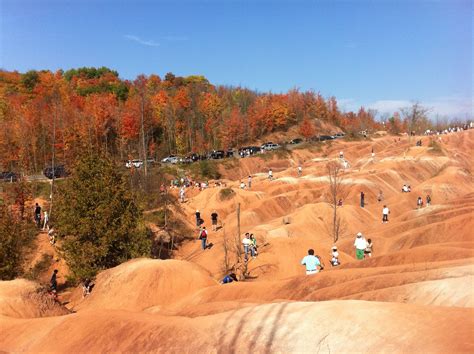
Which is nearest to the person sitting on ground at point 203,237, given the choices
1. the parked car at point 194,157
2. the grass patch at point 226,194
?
the grass patch at point 226,194

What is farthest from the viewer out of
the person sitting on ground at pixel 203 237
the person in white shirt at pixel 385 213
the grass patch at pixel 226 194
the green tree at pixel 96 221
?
the grass patch at pixel 226 194

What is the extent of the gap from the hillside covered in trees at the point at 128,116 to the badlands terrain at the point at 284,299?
22.3 meters

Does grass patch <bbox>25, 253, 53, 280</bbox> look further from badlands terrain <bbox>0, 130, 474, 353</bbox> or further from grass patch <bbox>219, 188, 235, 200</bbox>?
grass patch <bbox>219, 188, 235, 200</bbox>

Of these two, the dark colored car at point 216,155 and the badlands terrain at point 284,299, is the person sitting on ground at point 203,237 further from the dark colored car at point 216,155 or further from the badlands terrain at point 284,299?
the dark colored car at point 216,155

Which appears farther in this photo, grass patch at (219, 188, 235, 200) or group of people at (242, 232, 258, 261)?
grass patch at (219, 188, 235, 200)

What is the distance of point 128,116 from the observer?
71.8 meters

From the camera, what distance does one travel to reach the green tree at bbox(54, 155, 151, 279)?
26625 millimetres

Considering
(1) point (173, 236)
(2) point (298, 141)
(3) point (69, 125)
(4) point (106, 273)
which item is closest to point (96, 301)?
(4) point (106, 273)

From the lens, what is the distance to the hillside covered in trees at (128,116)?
59188 millimetres

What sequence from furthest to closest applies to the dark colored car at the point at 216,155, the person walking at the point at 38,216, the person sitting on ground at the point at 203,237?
the dark colored car at the point at 216,155 → the person walking at the point at 38,216 → the person sitting on ground at the point at 203,237

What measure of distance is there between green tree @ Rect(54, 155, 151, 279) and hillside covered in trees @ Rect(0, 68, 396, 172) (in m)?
17.3

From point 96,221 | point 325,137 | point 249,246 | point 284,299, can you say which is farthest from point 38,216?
point 325,137

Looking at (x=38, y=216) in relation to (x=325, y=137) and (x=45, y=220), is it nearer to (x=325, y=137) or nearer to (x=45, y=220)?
(x=45, y=220)

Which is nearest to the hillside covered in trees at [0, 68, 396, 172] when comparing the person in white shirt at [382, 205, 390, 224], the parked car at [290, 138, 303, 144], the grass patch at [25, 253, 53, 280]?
the parked car at [290, 138, 303, 144]
